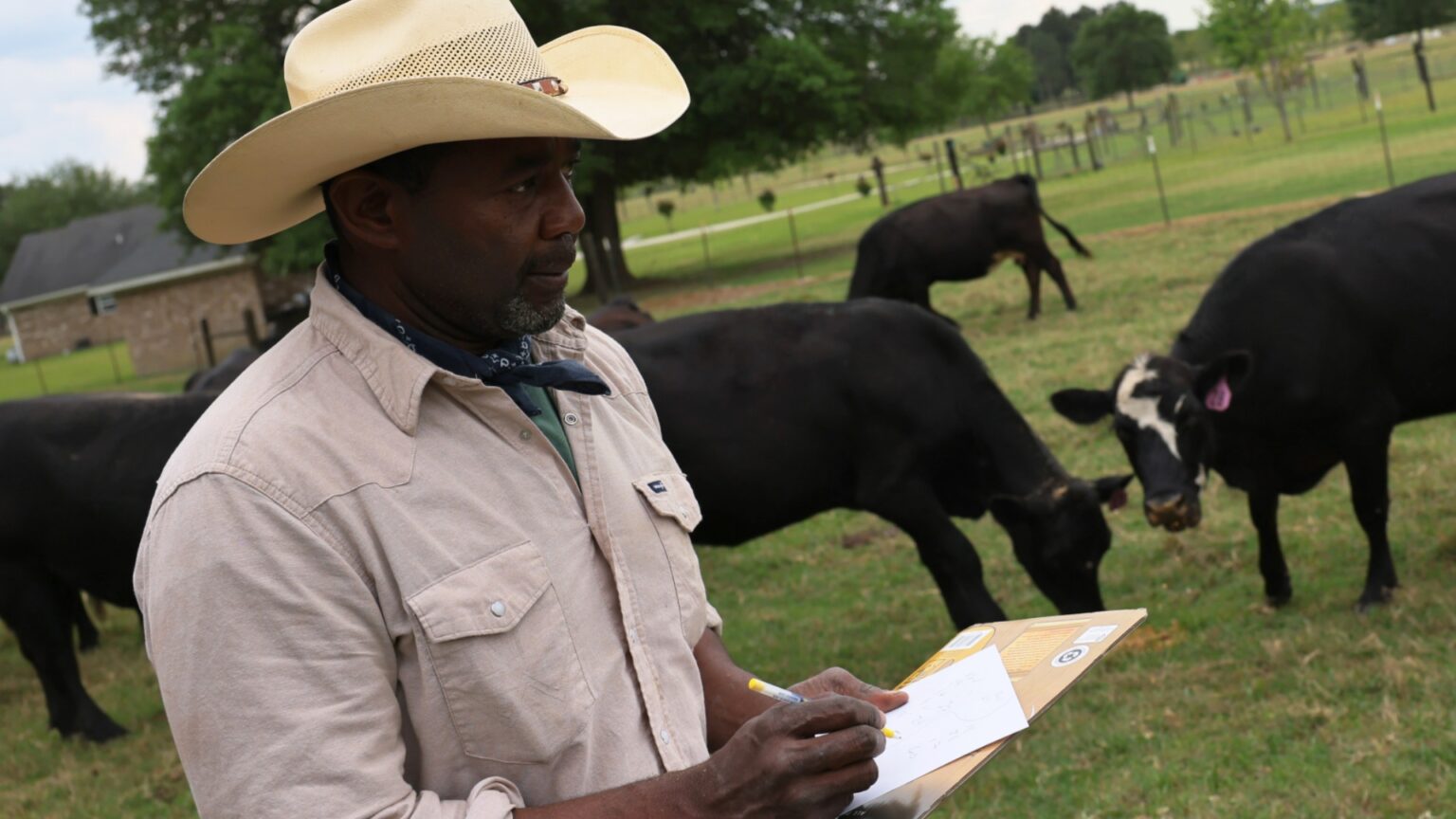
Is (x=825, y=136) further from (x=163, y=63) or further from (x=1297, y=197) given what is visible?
(x=163, y=63)

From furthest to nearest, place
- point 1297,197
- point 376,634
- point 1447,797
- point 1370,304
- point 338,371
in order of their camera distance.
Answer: point 1297,197
point 1370,304
point 1447,797
point 338,371
point 376,634

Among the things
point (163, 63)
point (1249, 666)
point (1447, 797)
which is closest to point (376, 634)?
point (1447, 797)

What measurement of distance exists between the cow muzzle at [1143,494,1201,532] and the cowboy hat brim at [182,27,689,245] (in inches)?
176

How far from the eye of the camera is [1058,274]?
1614 cm

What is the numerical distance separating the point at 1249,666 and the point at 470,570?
4.74 m

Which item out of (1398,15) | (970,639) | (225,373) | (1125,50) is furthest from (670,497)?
(1125,50)

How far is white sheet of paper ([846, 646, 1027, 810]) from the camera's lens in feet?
6.75

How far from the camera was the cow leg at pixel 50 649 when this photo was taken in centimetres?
751

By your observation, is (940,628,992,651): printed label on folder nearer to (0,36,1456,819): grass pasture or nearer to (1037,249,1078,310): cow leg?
(0,36,1456,819): grass pasture

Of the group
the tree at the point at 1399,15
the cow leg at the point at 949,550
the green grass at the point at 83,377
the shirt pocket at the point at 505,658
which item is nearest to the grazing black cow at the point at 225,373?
the cow leg at the point at 949,550

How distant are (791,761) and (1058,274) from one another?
14913 millimetres

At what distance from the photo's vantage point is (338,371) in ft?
6.37

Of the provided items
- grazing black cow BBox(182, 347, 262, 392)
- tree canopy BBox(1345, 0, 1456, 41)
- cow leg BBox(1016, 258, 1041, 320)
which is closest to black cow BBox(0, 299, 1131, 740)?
grazing black cow BBox(182, 347, 262, 392)

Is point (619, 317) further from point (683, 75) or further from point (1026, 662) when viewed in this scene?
point (683, 75)
